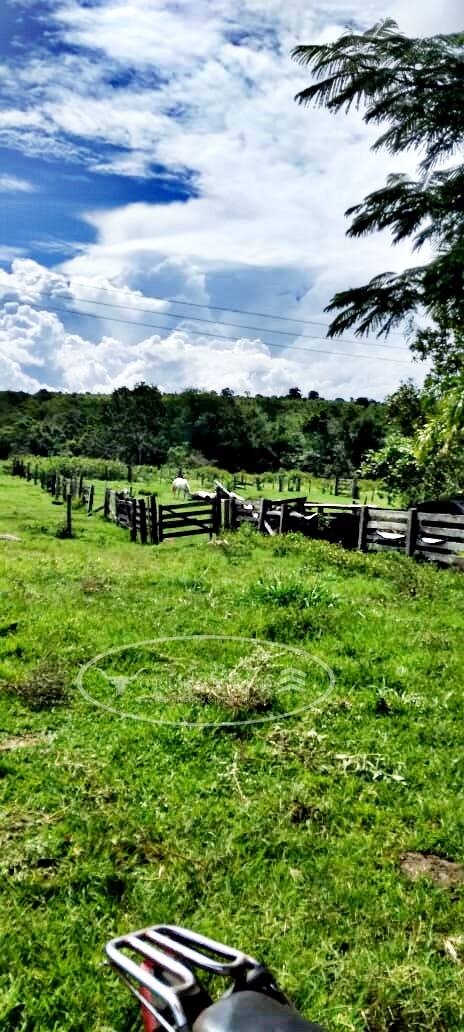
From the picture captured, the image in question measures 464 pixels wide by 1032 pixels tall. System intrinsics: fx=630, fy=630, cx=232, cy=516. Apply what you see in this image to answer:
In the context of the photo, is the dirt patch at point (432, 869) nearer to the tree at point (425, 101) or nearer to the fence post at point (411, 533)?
the tree at point (425, 101)

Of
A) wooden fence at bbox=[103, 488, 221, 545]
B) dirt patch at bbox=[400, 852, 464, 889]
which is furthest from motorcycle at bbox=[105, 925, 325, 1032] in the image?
wooden fence at bbox=[103, 488, 221, 545]

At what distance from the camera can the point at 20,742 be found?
16.9ft

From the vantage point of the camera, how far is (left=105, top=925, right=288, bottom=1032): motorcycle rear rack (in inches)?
66.7

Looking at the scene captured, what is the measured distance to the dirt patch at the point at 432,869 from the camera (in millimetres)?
3676

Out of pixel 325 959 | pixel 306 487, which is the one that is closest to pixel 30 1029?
pixel 325 959

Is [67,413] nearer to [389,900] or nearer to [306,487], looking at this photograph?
[306,487]

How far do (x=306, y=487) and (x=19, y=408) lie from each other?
7752 cm

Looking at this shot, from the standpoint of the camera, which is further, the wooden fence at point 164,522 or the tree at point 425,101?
the wooden fence at point 164,522

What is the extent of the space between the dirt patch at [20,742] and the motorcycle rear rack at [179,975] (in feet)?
11.0

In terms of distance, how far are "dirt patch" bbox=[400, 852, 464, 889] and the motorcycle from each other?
215cm

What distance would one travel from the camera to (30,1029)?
2.67m

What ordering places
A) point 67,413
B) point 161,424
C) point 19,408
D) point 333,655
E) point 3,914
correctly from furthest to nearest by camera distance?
point 19,408 → point 67,413 → point 161,424 → point 333,655 → point 3,914

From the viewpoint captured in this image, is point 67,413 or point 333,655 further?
point 67,413

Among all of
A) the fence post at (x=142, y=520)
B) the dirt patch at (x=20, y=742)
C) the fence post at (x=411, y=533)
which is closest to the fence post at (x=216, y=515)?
the fence post at (x=142, y=520)
